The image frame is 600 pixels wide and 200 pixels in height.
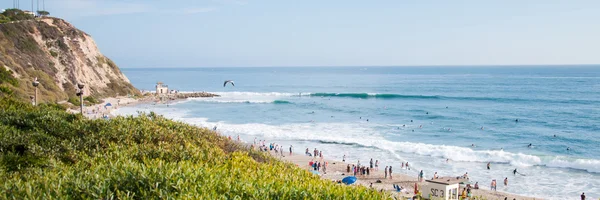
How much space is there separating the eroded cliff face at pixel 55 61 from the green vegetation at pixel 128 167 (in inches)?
1296

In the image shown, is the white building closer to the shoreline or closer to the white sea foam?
the shoreline

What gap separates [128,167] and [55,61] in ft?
201

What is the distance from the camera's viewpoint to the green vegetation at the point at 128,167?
8570mm

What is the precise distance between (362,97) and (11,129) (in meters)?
76.5

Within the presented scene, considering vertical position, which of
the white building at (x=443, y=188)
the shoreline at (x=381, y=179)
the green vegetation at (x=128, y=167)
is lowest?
the shoreline at (x=381, y=179)

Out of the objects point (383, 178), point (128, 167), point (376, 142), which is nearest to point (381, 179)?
point (383, 178)

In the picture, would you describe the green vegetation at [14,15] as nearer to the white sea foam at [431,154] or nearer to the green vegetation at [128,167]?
the white sea foam at [431,154]

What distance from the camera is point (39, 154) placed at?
1261 cm

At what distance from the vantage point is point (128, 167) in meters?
9.60

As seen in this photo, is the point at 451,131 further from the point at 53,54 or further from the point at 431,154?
the point at 53,54

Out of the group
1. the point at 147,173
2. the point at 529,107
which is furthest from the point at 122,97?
the point at 147,173

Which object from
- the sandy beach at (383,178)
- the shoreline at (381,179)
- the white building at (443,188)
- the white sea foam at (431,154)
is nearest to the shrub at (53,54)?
the white sea foam at (431,154)

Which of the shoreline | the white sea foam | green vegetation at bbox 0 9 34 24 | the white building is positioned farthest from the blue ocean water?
green vegetation at bbox 0 9 34 24

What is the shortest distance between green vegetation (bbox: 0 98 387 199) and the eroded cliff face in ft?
108
